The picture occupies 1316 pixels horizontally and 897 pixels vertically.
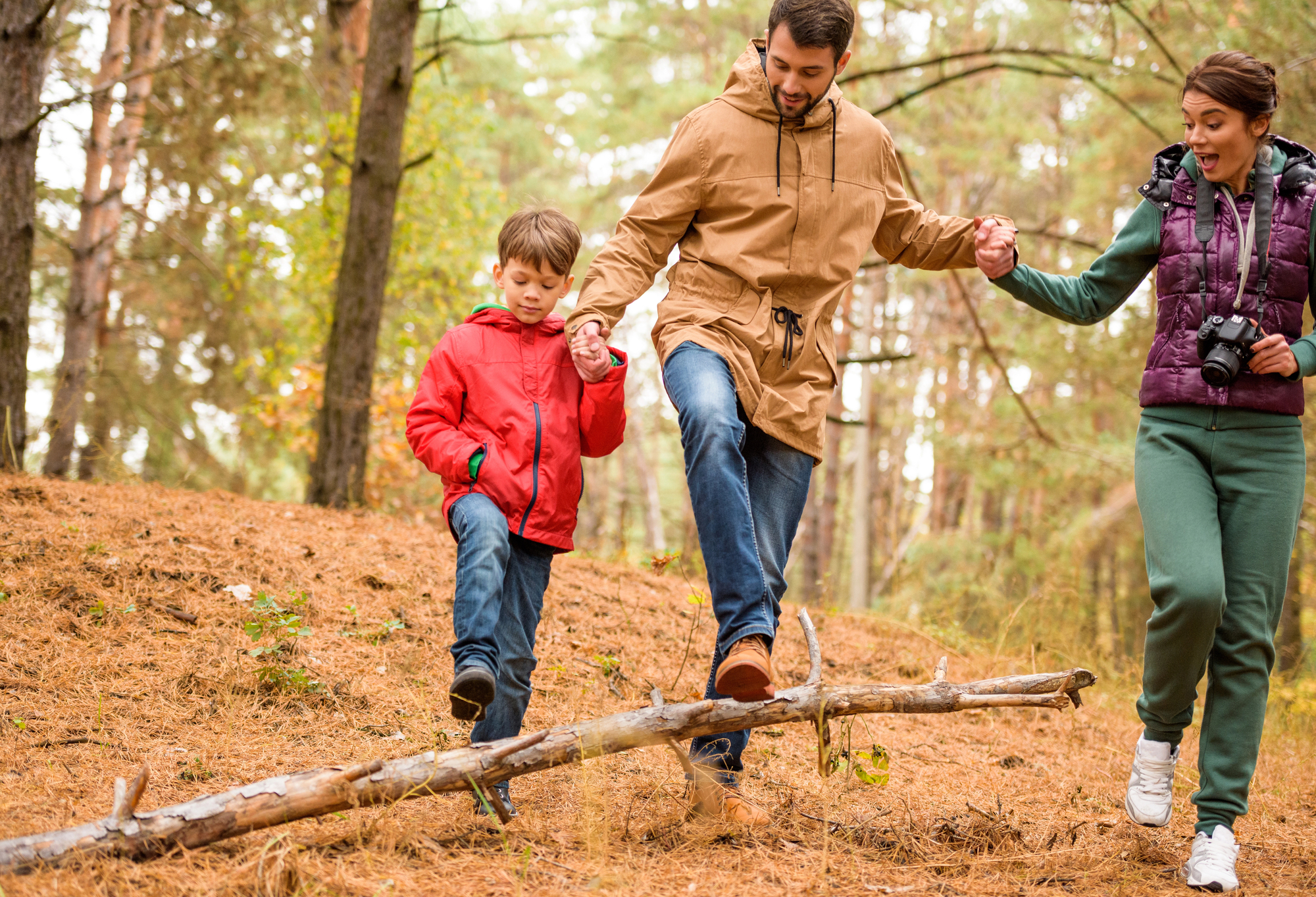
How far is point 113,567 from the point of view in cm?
480

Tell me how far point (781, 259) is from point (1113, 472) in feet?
33.9

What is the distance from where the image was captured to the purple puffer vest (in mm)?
2971

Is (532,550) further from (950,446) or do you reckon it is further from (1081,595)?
(950,446)

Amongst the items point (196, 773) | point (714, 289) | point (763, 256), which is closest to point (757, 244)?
point (763, 256)

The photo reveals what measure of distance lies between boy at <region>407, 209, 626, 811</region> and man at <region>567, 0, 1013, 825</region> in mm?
177

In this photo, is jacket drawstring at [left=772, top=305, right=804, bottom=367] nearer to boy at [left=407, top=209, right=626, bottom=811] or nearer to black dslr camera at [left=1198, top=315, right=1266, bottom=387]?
boy at [left=407, top=209, right=626, bottom=811]

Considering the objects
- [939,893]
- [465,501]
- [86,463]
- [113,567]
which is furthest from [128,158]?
[939,893]

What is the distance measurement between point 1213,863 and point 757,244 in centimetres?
233

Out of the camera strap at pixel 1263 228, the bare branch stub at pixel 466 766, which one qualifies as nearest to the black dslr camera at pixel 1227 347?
the camera strap at pixel 1263 228

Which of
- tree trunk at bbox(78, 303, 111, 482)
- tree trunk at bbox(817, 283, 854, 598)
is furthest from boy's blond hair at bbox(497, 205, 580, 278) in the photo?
tree trunk at bbox(817, 283, 854, 598)

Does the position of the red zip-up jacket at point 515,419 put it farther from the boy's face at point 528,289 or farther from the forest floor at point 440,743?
the forest floor at point 440,743

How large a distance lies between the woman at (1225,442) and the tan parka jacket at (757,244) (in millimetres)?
1054

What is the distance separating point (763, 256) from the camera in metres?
3.16

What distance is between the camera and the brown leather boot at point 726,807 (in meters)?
3.08
